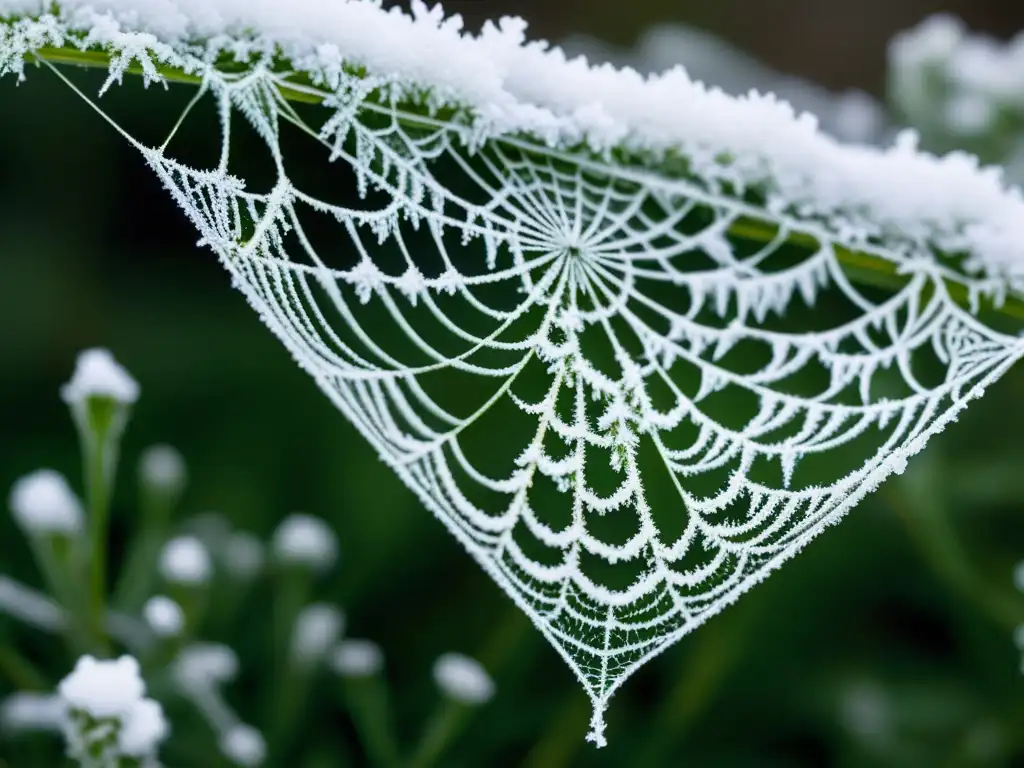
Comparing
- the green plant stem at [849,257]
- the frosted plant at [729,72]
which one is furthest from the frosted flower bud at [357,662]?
the frosted plant at [729,72]

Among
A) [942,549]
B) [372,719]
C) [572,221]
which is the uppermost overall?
[572,221]

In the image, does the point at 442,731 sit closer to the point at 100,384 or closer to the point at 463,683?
the point at 463,683

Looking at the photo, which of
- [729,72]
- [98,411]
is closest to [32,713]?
[98,411]

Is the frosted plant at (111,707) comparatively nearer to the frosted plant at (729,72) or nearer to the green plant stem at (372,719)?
the green plant stem at (372,719)

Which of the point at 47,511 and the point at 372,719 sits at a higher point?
the point at 47,511

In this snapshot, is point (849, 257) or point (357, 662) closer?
point (849, 257)

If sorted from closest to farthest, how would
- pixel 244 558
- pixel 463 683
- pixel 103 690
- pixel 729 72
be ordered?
pixel 103 690, pixel 463 683, pixel 244 558, pixel 729 72
